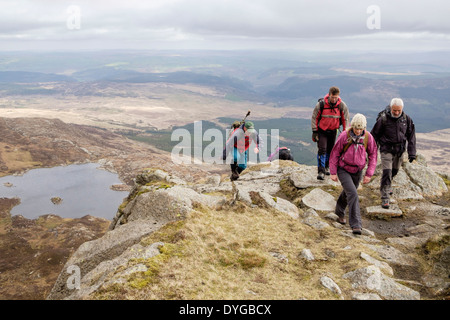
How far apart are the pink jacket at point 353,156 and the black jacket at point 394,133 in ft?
9.05

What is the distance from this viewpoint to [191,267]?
776 cm

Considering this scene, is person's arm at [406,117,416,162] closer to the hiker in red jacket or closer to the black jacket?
the black jacket

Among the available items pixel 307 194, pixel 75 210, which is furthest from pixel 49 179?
pixel 307 194

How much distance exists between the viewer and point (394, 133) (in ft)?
43.9

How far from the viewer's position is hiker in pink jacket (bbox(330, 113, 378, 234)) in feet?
36.2

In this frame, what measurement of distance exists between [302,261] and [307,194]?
7849 mm

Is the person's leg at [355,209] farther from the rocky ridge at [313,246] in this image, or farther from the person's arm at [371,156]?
the rocky ridge at [313,246]

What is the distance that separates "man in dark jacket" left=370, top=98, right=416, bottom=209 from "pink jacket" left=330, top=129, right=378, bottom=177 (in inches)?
108

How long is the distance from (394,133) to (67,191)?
17956 centimetres

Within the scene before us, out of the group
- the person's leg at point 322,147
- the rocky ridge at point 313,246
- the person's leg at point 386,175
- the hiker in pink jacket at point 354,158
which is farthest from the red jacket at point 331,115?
the hiker in pink jacket at point 354,158

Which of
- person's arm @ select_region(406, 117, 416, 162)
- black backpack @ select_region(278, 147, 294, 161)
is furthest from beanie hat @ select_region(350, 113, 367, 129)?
black backpack @ select_region(278, 147, 294, 161)

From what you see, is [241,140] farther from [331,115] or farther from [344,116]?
[344,116]

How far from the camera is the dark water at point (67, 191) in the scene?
13850 centimetres

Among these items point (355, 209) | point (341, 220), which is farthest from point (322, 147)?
point (355, 209)
